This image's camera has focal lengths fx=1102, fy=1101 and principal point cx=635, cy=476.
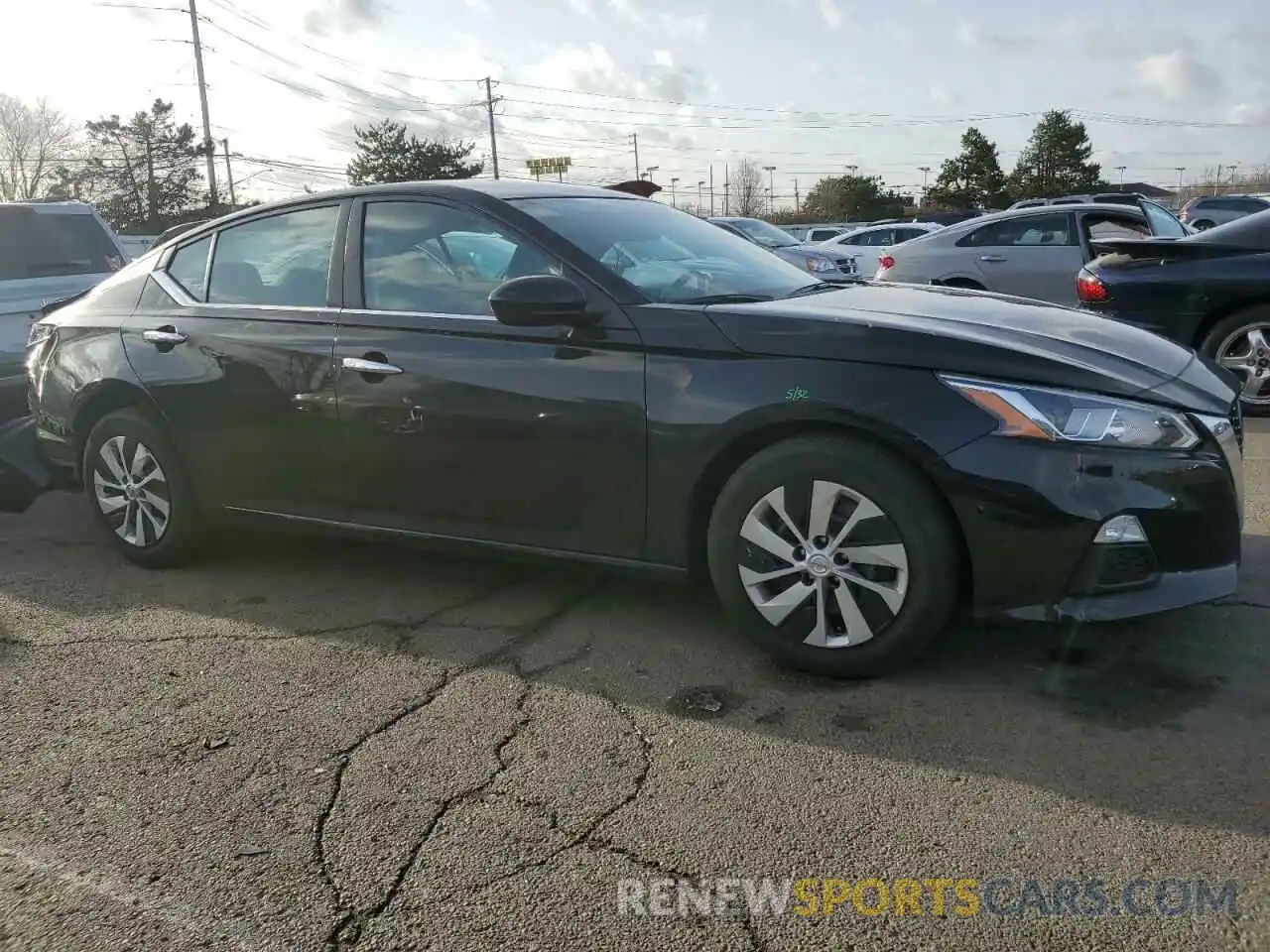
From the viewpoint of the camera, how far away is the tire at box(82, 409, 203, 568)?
4754 millimetres

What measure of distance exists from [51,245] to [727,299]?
23.6 feet

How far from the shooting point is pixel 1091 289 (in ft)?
24.1

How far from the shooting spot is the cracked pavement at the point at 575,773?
2373mm

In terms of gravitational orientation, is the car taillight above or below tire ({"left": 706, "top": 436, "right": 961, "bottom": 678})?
above

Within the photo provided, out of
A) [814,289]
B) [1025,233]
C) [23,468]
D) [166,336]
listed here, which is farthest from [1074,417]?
[1025,233]

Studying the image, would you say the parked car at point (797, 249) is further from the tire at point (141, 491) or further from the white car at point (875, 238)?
the tire at point (141, 491)

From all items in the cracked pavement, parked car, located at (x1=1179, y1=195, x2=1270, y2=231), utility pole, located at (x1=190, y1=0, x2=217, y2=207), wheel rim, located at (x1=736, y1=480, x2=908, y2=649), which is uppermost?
utility pole, located at (x1=190, y1=0, x2=217, y2=207)

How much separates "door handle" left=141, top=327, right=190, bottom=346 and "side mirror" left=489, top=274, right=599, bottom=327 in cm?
174

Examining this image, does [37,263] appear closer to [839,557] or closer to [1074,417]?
[839,557]

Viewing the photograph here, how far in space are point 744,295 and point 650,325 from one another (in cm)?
52

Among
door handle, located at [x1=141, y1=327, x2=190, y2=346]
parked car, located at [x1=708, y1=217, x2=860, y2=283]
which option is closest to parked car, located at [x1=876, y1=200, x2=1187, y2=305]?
parked car, located at [x1=708, y1=217, x2=860, y2=283]

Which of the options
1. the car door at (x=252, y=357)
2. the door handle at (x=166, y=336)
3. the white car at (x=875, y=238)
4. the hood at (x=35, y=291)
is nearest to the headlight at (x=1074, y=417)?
the car door at (x=252, y=357)

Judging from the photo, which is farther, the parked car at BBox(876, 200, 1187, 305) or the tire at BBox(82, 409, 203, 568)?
the parked car at BBox(876, 200, 1187, 305)

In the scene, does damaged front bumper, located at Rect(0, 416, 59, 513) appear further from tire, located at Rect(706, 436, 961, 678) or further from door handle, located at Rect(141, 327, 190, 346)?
tire, located at Rect(706, 436, 961, 678)
